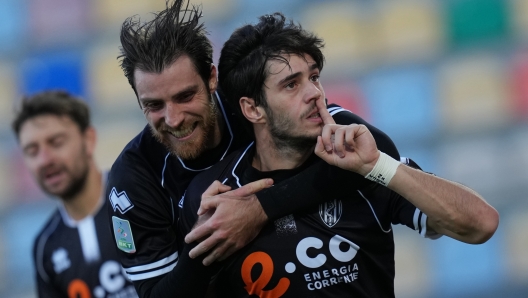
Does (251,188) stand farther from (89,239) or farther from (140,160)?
(89,239)

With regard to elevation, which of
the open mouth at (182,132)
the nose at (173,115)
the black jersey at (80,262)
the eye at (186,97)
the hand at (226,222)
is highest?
the eye at (186,97)

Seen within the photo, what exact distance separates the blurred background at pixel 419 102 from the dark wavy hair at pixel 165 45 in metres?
2.79

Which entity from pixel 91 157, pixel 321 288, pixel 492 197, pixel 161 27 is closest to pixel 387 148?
pixel 321 288

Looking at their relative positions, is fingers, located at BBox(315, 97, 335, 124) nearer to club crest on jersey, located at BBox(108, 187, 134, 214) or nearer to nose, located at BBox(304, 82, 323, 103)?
nose, located at BBox(304, 82, 323, 103)

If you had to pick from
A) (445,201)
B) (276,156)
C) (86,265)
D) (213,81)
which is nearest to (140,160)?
(213,81)

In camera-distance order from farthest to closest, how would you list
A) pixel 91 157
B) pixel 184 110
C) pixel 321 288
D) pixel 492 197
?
pixel 492 197, pixel 91 157, pixel 184 110, pixel 321 288

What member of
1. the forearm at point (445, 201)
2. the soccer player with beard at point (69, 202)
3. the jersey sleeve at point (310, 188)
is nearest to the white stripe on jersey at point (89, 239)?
the soccer player with beard at point (69, 202)

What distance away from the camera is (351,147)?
2.47m

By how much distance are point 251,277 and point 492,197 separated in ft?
10.8

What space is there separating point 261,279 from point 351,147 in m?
0.54

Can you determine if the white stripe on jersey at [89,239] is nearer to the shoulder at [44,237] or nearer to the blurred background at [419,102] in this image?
the shoulder at [44,237]

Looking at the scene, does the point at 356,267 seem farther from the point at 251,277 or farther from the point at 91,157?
the point at 91,157

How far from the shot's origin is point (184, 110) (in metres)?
2.86

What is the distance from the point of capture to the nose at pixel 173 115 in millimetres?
2820
